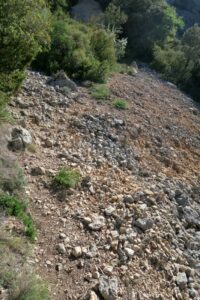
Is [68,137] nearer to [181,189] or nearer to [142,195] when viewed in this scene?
[142,195]

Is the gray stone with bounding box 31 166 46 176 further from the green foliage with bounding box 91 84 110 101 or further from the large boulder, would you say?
the large boulder

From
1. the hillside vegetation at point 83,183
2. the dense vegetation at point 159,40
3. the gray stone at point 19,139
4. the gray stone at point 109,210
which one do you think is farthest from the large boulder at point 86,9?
the gray stone at point 109,210

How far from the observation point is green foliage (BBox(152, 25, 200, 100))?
1855 cm

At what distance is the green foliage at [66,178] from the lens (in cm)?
618

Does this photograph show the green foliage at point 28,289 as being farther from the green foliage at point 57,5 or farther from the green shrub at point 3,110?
the green foliage at point 57,5

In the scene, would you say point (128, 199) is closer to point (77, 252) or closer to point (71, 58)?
point (77, 252)

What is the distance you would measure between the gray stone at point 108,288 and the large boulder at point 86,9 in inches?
715

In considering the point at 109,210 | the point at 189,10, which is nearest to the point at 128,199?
the point at 109,210

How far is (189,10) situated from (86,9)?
1694cm

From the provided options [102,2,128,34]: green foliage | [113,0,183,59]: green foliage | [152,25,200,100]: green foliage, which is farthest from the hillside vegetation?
[113,0,183,59]: green foliage

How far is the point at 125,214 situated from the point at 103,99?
16.8ft

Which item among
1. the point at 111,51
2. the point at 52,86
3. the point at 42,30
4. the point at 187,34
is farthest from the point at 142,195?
the point at 187,34

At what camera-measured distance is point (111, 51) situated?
13781 mm

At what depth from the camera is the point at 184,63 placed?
19.9m
